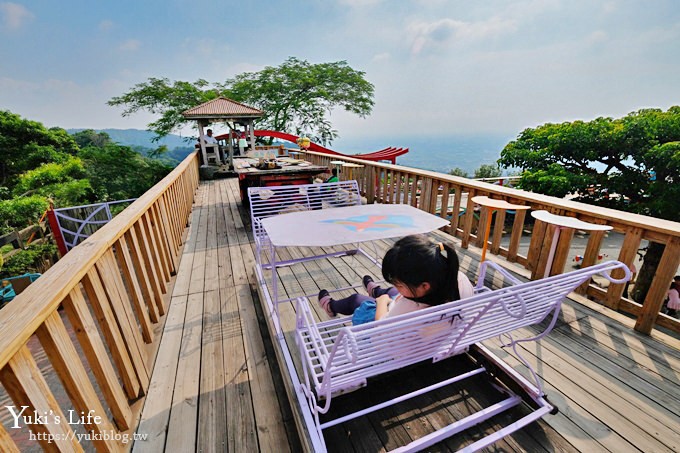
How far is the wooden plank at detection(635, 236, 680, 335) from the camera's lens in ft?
6.26

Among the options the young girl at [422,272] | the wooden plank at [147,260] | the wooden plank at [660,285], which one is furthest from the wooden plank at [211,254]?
the wooden plank at [660,285]

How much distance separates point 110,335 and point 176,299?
4.43 feet

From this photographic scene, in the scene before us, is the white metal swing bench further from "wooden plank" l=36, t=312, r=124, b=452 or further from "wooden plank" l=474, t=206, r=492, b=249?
"wooden plank" l=474, t=206, r=492, b=249

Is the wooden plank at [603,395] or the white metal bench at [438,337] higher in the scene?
the white metal bench at [438,337]

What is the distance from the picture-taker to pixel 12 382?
81cm

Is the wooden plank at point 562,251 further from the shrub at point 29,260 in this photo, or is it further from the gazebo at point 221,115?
the shrub at point 29,260

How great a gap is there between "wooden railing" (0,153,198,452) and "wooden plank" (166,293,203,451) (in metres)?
0.19

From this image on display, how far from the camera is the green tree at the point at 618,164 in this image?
23.9ft

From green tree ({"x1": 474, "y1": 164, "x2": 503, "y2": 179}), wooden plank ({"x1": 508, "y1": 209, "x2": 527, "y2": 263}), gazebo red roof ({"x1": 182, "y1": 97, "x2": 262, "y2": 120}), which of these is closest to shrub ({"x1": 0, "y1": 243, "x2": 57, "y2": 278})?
gazebo red roof ({"x1": 182, "y1": 97, "x2": 262, "y2": 120})

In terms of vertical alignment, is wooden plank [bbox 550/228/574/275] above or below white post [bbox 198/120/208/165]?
below

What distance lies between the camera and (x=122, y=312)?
62.5 inches

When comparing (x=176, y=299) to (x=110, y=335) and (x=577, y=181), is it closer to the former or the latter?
(x=110, y=335)

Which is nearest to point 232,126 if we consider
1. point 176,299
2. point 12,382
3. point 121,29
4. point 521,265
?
point 176,299

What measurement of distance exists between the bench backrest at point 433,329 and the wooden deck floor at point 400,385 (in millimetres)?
486
